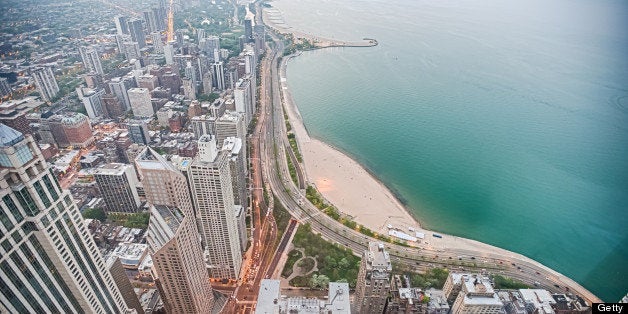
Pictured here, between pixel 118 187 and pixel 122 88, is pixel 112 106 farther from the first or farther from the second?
pixel 118 187

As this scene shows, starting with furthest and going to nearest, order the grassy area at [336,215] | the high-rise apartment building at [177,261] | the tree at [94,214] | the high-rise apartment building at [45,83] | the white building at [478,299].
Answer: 1. the high-rise apartment building at [45,83]
2. the tree at [94,214]
3. the grassy area at [336,215]
4. the white building at [478,299]
5. the high-rise apartment building at [177,261]

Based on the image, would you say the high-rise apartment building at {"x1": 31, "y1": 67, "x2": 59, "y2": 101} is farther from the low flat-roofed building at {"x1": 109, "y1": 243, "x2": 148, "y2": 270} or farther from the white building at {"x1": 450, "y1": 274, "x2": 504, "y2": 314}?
the white building at {"x1": 450, "y1": 274, "x2": 504, "y2": 314}

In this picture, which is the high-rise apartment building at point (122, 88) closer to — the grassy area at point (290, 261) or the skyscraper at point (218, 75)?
the skyscraper at point (218, 75)

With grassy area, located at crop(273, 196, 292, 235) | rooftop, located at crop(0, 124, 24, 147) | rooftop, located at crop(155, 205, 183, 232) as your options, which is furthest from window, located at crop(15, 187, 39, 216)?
grassy area, located at crop(273, 196, 292, 235)

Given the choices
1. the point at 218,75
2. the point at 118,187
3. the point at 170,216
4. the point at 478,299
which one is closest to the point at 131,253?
the point at 118,187

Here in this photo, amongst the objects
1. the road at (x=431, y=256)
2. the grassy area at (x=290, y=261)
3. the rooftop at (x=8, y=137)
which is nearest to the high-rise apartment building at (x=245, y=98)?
the road at (x=431, y=256)

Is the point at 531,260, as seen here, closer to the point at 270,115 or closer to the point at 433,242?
the point at 433,242
